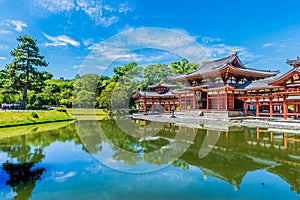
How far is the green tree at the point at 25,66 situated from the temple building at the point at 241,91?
1872 cm

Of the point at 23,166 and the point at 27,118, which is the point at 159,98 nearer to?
the point at 27,118

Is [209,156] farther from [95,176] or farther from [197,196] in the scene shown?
[95,176]

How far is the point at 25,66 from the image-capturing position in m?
24.6

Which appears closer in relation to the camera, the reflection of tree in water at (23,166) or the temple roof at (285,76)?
the reflection of tree in water at (23,166)

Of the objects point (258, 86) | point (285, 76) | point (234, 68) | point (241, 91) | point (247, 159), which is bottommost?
point (247, 159)

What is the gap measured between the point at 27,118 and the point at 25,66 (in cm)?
906

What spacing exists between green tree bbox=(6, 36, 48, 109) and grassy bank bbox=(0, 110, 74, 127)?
4.81 meters

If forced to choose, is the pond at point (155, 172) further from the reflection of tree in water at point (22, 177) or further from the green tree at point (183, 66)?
the green tree at point (183, 66)

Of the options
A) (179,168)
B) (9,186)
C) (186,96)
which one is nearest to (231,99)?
(186,96)

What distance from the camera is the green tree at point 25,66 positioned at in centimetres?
2398

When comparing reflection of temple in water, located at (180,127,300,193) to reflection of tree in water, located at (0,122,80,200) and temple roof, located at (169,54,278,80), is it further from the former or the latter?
temple roof, located at (169,54,278,80)

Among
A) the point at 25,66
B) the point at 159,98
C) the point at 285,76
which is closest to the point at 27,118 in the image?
the point at 25,66

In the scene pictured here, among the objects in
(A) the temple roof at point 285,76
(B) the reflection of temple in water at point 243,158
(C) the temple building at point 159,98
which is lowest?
(B) the reflection of temple in water at point 243,158

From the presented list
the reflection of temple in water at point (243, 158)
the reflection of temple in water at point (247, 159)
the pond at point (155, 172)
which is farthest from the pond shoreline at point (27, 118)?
the reflection of temple in water at point (247, 159)
